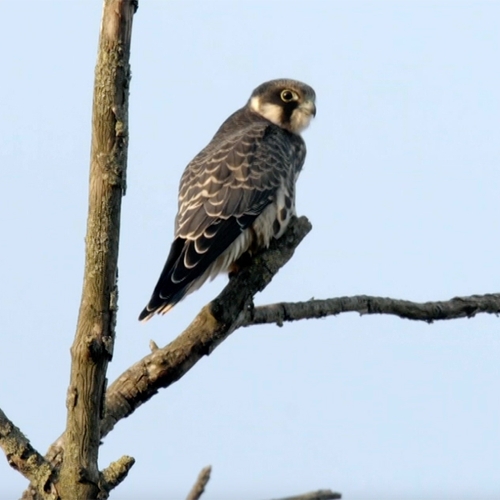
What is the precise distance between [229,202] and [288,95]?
1687 millimetres

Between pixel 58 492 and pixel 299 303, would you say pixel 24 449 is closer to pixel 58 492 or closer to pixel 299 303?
pixel 58 492

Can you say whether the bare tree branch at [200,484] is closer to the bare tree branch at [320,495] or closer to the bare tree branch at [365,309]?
the bare tree branch at [320,495]

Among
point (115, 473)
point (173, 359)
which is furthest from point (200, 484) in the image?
point (173, 359)

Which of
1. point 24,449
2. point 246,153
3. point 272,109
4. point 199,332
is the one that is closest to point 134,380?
point 199,332

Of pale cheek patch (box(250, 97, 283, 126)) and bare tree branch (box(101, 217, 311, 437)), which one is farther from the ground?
pale cheek patch (box(250, 97, 283, 126))

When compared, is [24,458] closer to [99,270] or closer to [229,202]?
[99,270]

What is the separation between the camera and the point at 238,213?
19.2 ft

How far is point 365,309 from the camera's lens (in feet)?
15.1

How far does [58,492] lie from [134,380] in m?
0.77

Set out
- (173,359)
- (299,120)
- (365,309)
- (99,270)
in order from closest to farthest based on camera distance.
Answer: (99,270), (173,359), (365,309), (299,120)

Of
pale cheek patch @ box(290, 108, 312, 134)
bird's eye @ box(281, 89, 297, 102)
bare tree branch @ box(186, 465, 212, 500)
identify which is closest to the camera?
bare tree branch @ box(186, 465, 212, 500)

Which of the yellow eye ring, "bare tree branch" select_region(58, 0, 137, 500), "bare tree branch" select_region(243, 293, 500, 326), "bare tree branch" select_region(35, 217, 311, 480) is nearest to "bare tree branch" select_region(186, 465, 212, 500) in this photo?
"bare tree branch" select_region(58, 0, 137, 500)

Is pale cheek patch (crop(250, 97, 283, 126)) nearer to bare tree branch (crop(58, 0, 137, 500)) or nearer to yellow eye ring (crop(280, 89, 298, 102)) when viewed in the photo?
yellow eye ring (crop(280, 89, 298, 102))

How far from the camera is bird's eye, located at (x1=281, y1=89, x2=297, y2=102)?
288 inches
